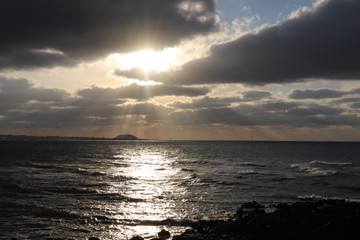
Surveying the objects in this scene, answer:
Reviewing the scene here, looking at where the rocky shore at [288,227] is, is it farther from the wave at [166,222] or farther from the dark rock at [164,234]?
the wave at [166,222]

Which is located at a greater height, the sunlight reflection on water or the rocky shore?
the rocky shore

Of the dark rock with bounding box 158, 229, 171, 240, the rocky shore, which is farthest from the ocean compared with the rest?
the rocky shore

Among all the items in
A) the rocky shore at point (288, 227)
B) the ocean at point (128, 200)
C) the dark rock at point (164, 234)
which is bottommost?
the ocean at point (128, 200)

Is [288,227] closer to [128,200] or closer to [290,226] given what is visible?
[290,226]

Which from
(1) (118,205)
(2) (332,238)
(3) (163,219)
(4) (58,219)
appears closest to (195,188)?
(1) (118,205)

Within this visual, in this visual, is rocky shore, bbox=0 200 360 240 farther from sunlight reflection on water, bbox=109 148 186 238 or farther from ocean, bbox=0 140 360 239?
ocean, bbox=0 140 360 239

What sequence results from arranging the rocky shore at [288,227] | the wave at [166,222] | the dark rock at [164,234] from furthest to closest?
the wave at [166,222], the dark rock at [164,234], the rocky shore at [288,227]

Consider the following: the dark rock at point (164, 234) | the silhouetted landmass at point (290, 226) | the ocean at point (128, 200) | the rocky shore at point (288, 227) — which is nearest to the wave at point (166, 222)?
the ocean at point (128, 200)

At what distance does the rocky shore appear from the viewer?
1522cm

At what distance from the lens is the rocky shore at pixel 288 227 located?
15.2 meters

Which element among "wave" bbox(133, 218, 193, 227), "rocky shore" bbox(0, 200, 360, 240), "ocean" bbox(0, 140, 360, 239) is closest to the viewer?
"rocky shore" bbox(0, 200, 360, 240)

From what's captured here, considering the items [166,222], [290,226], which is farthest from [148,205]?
[290,226]

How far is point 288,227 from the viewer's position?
16969 millimetres

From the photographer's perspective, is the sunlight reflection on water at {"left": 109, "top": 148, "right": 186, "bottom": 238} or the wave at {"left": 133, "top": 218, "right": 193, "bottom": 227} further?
the wave at {"left": 133, "top": 218, "right": 193, "bottom": 227}
